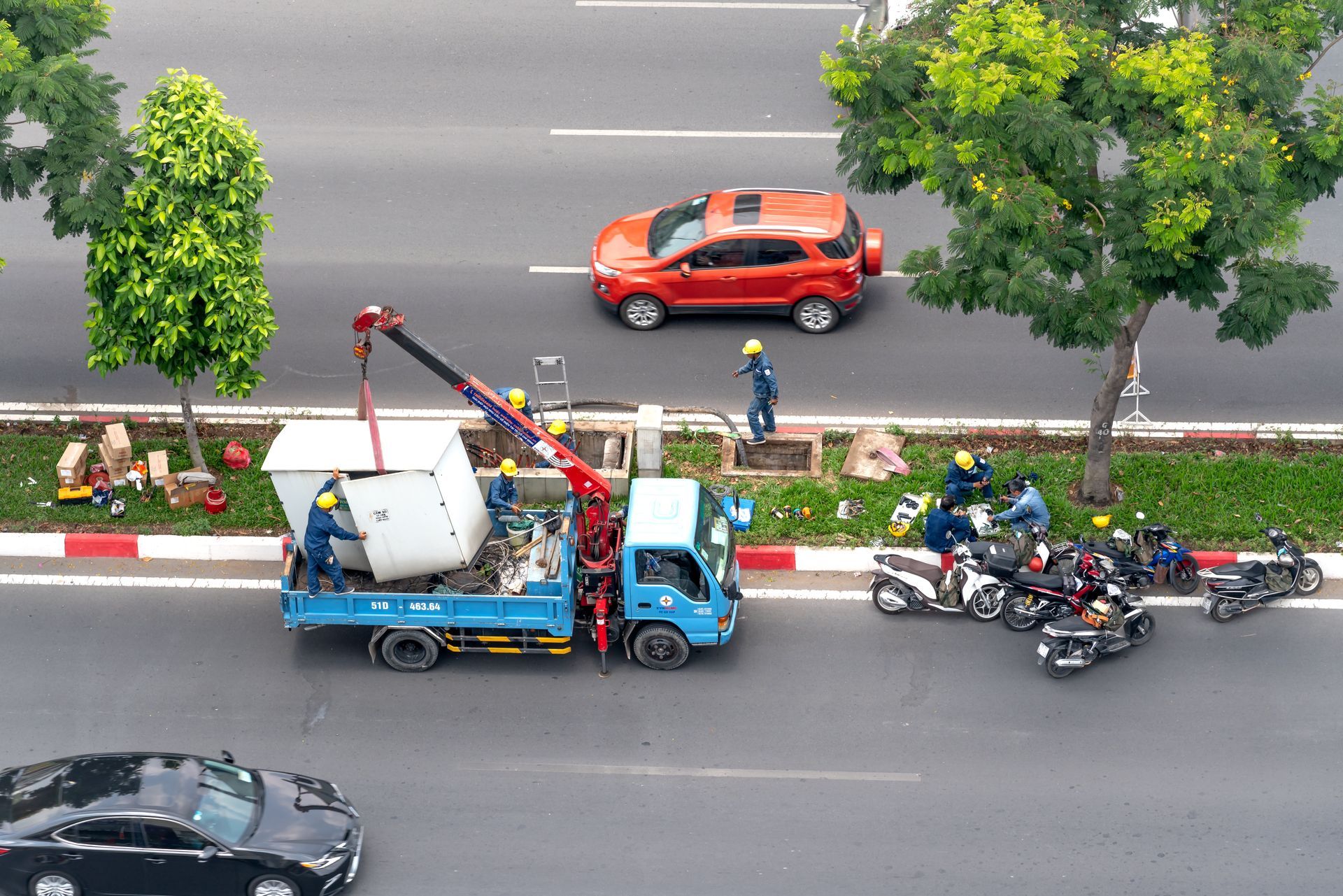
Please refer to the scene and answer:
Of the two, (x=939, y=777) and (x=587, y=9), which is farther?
(x=587, y=9)

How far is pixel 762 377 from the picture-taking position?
15.9 m

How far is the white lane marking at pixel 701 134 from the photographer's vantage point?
2206 centimetres

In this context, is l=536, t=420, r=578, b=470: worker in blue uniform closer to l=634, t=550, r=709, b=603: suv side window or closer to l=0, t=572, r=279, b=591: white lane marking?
l=634, t=550, r=709, b=603: suv side window

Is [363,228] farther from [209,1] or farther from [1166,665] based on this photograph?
[1166,665]

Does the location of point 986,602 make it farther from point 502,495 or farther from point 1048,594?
point 502,495

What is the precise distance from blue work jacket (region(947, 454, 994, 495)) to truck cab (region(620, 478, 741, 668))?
3132 millimetres

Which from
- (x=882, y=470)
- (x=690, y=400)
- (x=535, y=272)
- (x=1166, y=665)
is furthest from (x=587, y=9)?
(x=1166, y=665)

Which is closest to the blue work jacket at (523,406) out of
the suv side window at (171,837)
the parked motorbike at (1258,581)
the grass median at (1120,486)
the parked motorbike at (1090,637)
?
the grass median at (1120,486)

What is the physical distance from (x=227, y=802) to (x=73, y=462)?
20.7 ft

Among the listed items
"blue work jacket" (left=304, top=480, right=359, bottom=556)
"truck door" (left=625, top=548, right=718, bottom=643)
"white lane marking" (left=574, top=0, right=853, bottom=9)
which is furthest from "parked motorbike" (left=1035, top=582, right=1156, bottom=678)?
"white lane marking" (left=574, top=0, right=853, bottom=9)

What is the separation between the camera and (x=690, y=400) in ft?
57.3

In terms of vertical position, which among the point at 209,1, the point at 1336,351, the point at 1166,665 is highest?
the point at 209,1

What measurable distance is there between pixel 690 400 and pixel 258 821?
8.41 m

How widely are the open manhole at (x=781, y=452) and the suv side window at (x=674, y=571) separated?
11.5ft
